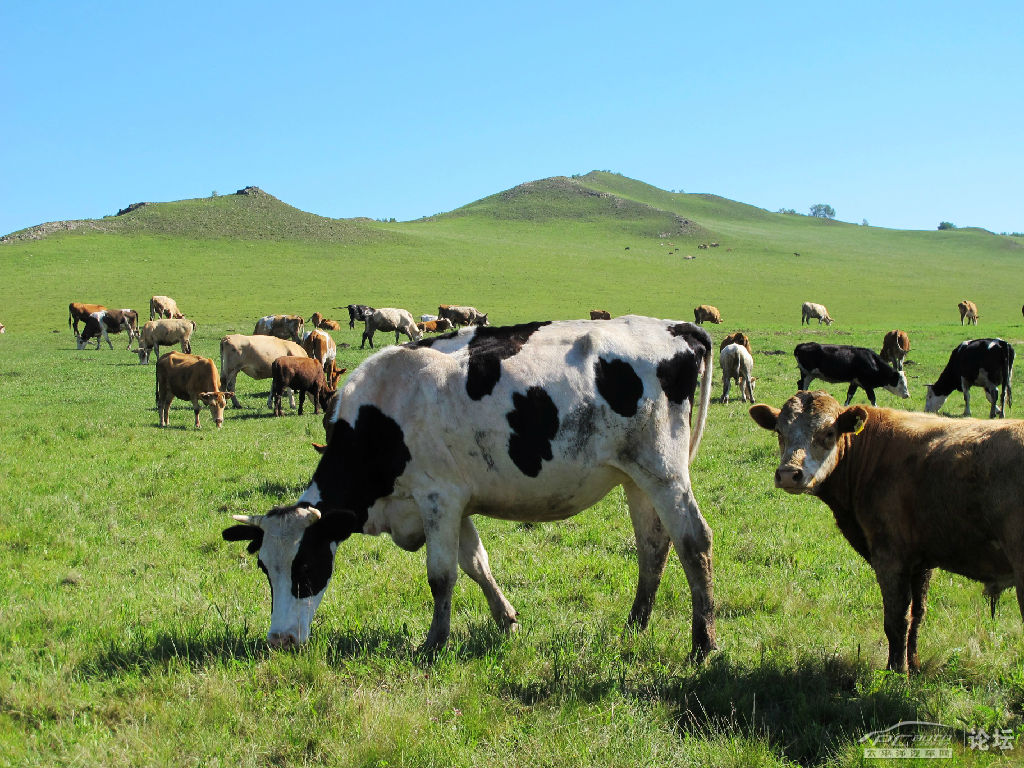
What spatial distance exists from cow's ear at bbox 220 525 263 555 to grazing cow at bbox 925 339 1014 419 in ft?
52.6

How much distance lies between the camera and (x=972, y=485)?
4.52m

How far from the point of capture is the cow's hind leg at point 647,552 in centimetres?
586

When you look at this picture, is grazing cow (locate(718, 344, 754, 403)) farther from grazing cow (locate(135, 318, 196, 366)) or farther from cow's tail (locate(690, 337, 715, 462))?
grazing cow (locate(135, 318, 196, 366))

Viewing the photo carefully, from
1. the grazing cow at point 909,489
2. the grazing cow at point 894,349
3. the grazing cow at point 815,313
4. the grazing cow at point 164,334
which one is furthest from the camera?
the grazing cow at point 815,313

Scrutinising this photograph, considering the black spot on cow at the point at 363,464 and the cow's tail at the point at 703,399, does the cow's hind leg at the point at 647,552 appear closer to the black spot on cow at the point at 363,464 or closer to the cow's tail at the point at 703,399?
the cow's tail at the point at 703,399

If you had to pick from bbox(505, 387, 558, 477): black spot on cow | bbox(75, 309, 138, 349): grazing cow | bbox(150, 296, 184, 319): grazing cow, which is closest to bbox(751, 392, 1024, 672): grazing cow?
bbox(505, 387, 558, 477): black spot on cow

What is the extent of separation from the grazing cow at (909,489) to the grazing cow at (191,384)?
1400 cm

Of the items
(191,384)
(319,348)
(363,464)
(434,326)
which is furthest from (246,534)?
(434,326)

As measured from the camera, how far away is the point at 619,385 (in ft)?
18.0

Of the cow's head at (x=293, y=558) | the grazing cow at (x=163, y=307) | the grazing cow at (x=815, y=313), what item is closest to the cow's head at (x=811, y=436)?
the cow's head at (x=293, y=558)

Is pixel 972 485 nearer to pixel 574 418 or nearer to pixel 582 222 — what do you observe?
pixel 574 418

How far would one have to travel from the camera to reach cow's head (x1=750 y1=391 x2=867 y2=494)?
5113 mm

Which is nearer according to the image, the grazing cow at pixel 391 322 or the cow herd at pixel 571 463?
the cow herd at pixel 571 463

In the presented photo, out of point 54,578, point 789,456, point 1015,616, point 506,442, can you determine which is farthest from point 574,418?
point 54,578
